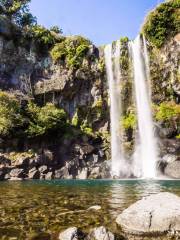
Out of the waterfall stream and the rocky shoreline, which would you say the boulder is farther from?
the rocky shoreline

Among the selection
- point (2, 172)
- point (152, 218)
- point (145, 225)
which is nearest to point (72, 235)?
point (145, 225)

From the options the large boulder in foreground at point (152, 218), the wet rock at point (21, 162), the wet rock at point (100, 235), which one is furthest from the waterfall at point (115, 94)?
the wet rock at point (100, 235)

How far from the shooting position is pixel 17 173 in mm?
36688

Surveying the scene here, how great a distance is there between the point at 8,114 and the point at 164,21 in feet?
82.6

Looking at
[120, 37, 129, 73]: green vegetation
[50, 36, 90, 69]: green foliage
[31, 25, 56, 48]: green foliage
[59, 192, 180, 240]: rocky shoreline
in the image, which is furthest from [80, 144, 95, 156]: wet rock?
[59, 192, 180, 240]: rocky shoreline

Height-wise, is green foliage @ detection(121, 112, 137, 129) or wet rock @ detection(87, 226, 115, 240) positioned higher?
green foliage @ detection(121, 112, 137, 129)

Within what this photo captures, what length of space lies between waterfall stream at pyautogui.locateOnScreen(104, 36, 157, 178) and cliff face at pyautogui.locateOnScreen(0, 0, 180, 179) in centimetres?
77

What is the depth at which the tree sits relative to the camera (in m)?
54.3

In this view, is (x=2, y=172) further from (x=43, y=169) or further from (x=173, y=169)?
(x=173, y=169)

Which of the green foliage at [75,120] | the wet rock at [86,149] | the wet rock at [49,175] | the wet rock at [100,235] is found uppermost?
the green foliage at [75,120]

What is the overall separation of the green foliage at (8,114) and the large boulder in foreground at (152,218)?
31.8 m

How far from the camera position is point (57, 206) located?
12328 millimetres

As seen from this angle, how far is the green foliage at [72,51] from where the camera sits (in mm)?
46250

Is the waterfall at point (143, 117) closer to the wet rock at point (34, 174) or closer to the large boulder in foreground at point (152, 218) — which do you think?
the wet rock at point (34, 174)
